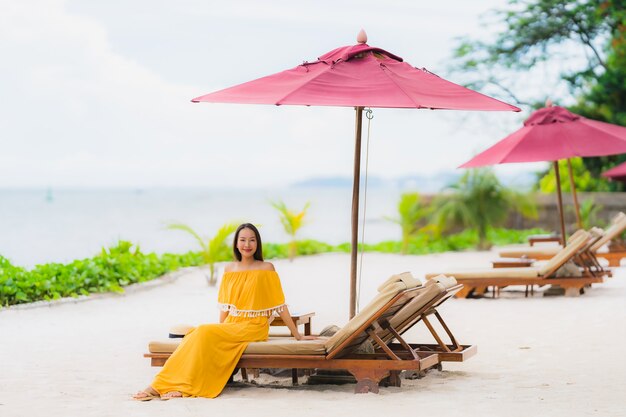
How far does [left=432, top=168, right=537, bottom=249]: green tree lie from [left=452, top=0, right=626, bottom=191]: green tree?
6.56m

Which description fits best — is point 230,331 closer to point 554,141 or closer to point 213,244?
point 554,141

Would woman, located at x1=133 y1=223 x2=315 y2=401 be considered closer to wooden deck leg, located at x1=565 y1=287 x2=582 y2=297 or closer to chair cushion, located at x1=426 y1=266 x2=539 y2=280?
chair cushion, located at x1=426 y1=266 x2=539 y2=280

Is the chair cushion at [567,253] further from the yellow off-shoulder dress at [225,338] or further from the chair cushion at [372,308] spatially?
the yellow off-shoulder dress at [225,338]

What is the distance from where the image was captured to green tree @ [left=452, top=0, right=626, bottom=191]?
26406 mm

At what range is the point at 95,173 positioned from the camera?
338 feet

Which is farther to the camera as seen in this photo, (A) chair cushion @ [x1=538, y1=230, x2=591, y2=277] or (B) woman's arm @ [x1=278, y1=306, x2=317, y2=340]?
(A) chair cushion @ [x1=538, y1=230, x2=591, y2=277]

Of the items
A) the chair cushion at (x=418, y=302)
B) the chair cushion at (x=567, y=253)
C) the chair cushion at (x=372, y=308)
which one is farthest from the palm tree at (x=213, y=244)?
the chair cushion at (x=372, y=308)

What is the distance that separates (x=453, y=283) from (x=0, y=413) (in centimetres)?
312

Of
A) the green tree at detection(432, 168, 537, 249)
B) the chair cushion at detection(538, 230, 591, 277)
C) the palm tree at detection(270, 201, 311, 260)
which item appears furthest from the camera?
the green tree at detection(432, 168, 537, 249)

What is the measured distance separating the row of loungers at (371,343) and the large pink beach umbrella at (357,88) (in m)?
0.62

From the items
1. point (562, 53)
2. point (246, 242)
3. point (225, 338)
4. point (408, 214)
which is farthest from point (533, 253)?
point (562, 53)

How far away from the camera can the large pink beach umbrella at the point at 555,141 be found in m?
12.0

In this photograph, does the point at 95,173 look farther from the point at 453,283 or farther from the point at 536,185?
the point at 453,283

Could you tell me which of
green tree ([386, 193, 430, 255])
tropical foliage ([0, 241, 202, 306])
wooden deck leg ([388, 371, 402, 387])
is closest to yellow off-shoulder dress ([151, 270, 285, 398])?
wooden deck leg ([388, 371, 402, 387])
